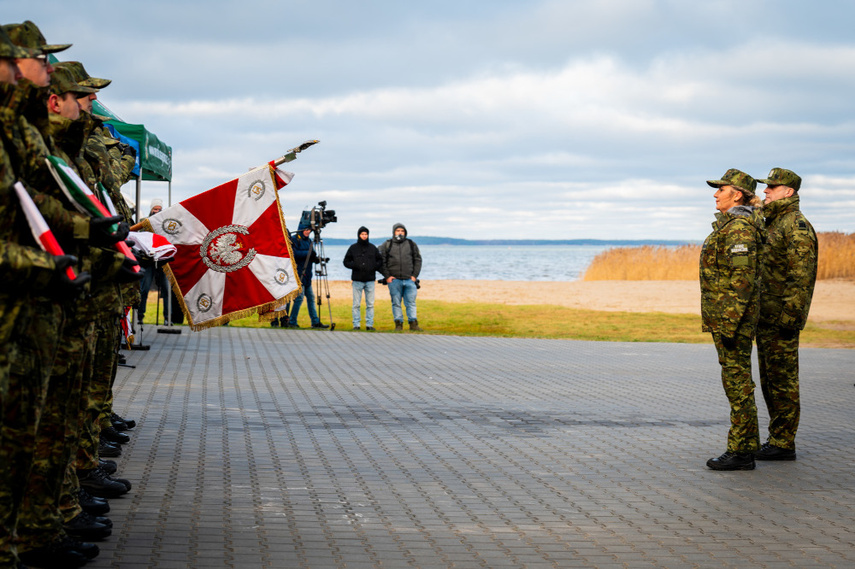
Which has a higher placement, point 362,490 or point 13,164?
point 13,164

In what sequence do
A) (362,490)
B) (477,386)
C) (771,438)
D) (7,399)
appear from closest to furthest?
1. (7,399)
2. (362,490)
3. (771,438)
4. (477,386)

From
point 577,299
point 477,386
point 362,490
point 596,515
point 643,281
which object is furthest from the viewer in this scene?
point 643,281

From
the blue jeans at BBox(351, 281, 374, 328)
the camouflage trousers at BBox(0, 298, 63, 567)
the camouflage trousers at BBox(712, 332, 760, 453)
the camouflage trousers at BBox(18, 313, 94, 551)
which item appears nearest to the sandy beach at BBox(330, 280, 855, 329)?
the blue jeans at BBox(351, 281, 374, 328)

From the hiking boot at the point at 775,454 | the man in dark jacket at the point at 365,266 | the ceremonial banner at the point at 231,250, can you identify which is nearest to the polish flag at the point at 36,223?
the hiking boot at the point at 775,454

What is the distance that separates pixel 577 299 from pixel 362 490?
27.1 m

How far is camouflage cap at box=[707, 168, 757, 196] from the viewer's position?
7363 mm

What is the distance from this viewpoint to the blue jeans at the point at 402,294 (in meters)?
20.6

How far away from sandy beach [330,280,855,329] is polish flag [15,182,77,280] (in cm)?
2328

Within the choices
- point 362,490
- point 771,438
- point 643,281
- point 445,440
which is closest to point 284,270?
point 445,440

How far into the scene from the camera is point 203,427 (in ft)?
27.7

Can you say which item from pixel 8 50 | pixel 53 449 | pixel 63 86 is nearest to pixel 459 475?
pixel 53 449

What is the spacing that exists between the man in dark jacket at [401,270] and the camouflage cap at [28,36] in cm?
1614

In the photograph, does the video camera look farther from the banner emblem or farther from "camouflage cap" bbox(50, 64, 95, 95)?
"camouflage cap" bbox(50, 64, 95, 95)

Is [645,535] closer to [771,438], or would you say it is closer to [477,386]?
[771,438]
